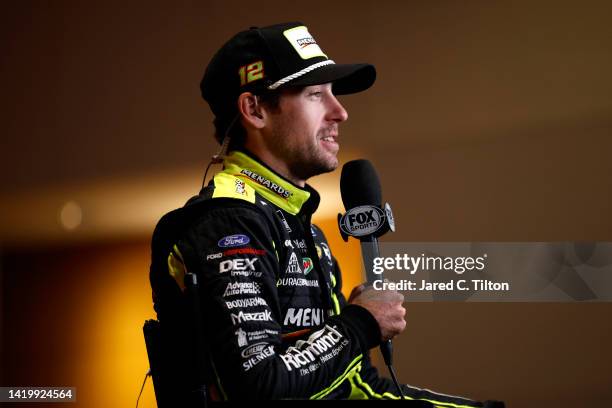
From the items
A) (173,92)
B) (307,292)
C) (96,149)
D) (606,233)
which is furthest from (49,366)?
(606,233)

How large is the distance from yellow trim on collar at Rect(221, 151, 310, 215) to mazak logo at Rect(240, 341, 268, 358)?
0.32 meters

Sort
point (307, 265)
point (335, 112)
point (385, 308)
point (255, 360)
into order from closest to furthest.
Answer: point (255, 360) < point (385, 308) < point (307, 265) < point (335, 112)

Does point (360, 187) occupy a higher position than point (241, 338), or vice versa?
point (360, 187)

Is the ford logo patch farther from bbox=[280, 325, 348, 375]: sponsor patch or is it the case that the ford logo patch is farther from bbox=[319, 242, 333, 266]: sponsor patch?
bbox=[319, 242, 333, 266]: sponsor patch

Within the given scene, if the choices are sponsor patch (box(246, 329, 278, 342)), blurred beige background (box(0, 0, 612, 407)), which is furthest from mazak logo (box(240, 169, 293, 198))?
blurred beige background (box(0, 0, 612, 407))

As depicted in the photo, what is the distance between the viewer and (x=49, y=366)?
2570 mm

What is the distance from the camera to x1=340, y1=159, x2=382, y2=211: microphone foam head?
1398 mm

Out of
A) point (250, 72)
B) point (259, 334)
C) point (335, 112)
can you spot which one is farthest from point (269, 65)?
point (259, 334)

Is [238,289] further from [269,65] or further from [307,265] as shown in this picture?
[269,65]

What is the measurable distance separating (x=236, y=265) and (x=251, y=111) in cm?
38

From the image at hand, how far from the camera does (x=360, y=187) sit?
1405 mm

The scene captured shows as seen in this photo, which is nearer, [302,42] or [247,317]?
[247,317]

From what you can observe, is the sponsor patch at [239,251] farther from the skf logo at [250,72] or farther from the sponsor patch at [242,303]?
the skf logo at [250,72]

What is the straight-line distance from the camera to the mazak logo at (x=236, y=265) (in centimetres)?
120
